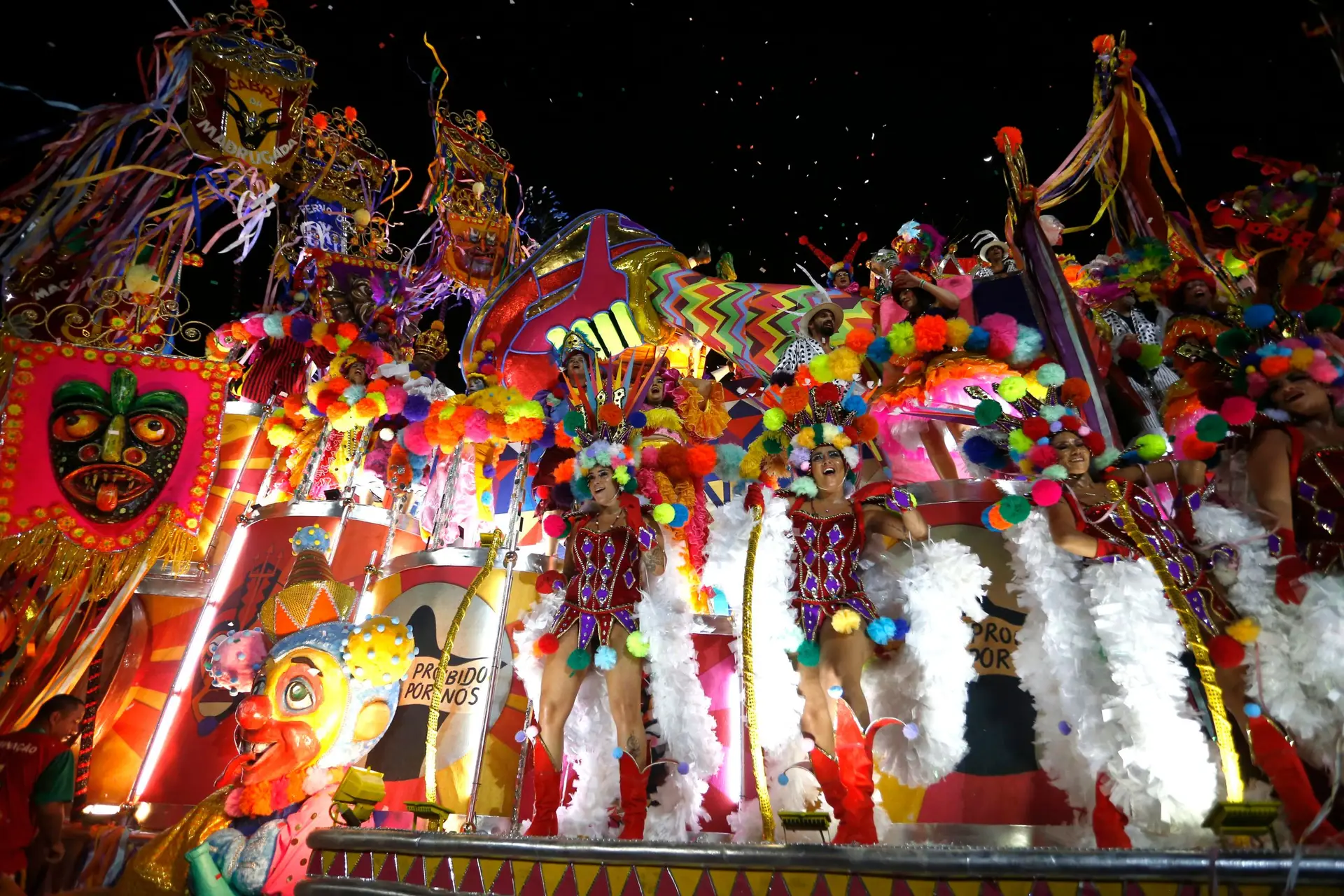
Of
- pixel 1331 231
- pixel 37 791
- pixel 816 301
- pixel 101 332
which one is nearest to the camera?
pixel 1331 231

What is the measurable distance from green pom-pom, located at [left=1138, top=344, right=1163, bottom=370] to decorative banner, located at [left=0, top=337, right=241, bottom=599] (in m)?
6.06

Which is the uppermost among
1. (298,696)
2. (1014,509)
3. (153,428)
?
(153,428)

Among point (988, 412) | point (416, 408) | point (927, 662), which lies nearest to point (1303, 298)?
point (988, 412)

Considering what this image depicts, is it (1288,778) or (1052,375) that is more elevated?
(1052,375)

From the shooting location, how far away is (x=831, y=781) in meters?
3.56

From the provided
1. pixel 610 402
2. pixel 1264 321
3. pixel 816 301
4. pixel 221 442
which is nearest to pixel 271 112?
pixel 221 442

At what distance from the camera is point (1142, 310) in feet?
20.2

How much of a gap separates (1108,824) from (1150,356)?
9.85 ft

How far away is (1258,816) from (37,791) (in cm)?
567

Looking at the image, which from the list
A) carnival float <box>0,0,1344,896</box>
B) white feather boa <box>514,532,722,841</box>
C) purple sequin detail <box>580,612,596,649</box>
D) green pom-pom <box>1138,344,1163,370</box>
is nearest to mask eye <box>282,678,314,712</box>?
carnival float <box>0,0,1344,896</box>

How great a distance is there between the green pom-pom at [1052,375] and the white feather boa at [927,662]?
3.32 feet

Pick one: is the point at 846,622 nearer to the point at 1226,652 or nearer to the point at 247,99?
the point at 1226,652

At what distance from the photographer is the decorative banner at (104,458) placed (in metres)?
5.05

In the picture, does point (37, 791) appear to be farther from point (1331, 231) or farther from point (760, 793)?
point (1331, 231)
